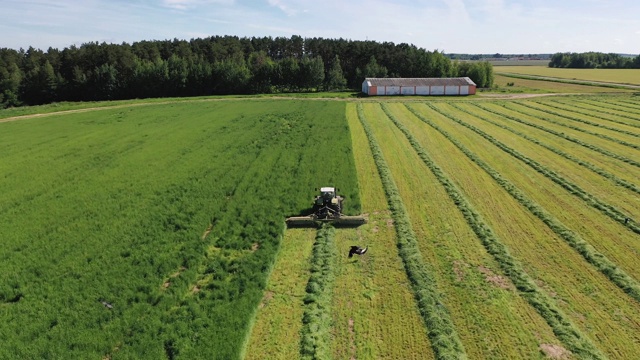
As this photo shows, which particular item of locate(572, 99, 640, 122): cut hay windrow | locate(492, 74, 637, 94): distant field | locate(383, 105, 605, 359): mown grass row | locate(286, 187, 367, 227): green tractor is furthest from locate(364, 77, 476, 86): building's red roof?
locate(286, 187, 367, 227): green tractor

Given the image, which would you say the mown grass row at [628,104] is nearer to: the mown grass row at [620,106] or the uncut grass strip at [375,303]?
the mown grass row at [620,106]

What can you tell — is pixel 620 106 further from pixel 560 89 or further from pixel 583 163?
pixel 583 163

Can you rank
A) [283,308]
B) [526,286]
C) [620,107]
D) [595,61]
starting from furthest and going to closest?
[595,61] < [620,107] < [526,286] < [283,308]

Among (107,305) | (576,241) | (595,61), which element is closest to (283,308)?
(107,305)

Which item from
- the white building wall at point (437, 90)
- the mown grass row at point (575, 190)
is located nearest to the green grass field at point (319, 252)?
the mown grass row at point (575, 190)

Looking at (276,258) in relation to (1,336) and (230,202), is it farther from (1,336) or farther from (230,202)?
(1,336)

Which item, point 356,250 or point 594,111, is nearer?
point 356,250

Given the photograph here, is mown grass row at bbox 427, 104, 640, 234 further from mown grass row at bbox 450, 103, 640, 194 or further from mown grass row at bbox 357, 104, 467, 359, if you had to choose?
mown grass row at bbox 357, 104, 467, 359
